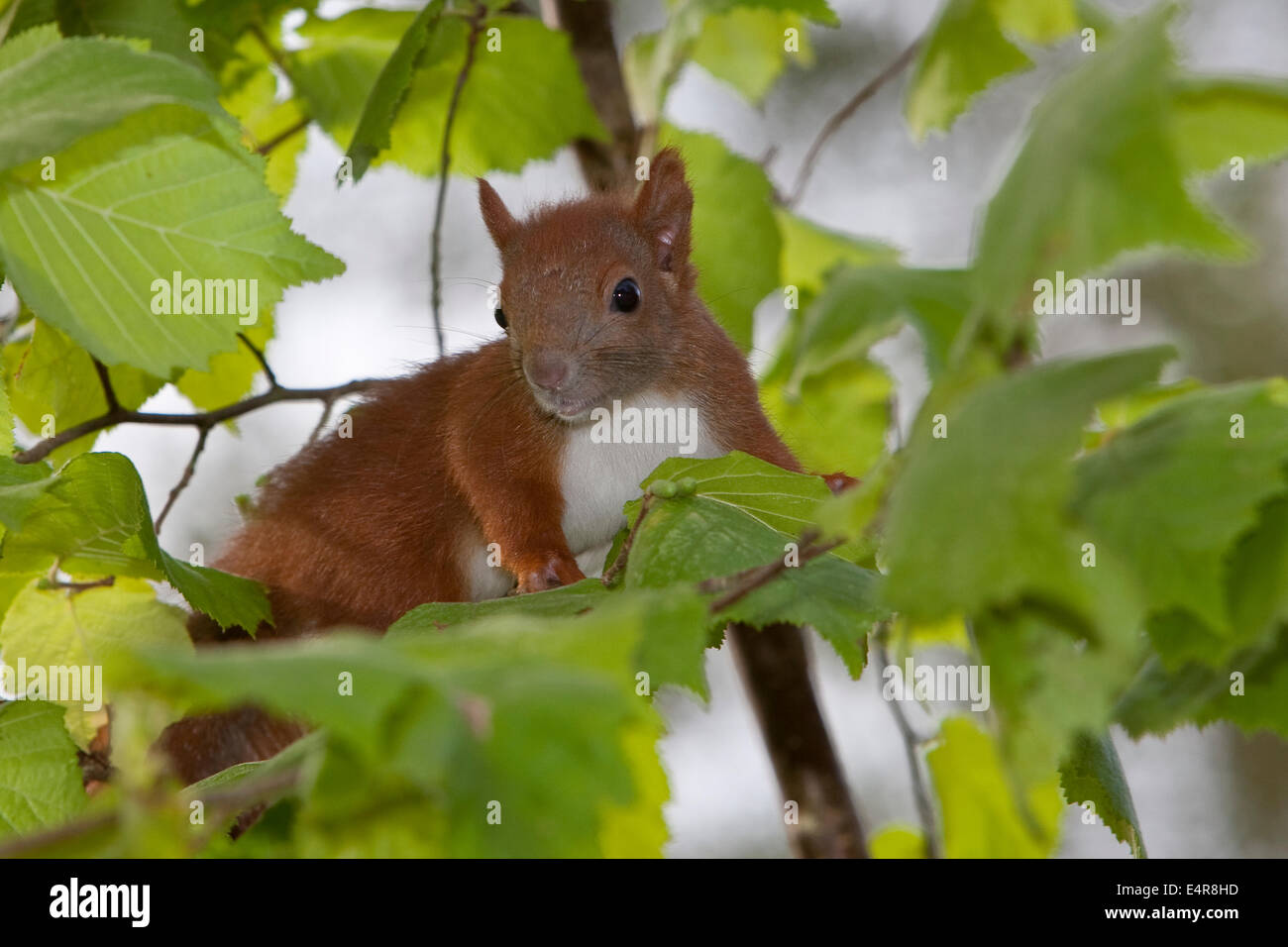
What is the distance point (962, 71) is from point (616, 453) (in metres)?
0.61

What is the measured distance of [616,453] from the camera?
163 centimetres

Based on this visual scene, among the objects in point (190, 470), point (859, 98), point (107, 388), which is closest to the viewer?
point (107, 388)

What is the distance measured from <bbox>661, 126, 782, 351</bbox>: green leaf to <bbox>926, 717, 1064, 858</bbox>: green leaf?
65 centimetres

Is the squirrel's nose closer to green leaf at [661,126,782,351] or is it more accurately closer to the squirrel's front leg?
the squirrel's front leg

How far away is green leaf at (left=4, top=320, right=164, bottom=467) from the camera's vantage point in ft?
4.34

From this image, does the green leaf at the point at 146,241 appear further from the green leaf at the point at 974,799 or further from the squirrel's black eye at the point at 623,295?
the green leaf at the point at 974,799

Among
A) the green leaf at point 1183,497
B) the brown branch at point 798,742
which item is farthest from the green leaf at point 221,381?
the green leaf at point 1183,497

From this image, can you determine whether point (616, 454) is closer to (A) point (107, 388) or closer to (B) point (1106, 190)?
(A) point (107, 388)

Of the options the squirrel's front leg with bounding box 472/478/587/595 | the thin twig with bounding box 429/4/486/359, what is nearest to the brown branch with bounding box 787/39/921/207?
the thin twig with bounding box 429/4/486/359

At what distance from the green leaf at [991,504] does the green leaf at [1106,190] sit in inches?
1.6

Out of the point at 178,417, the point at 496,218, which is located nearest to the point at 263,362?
the point at 178,417

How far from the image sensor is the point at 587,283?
160cm
